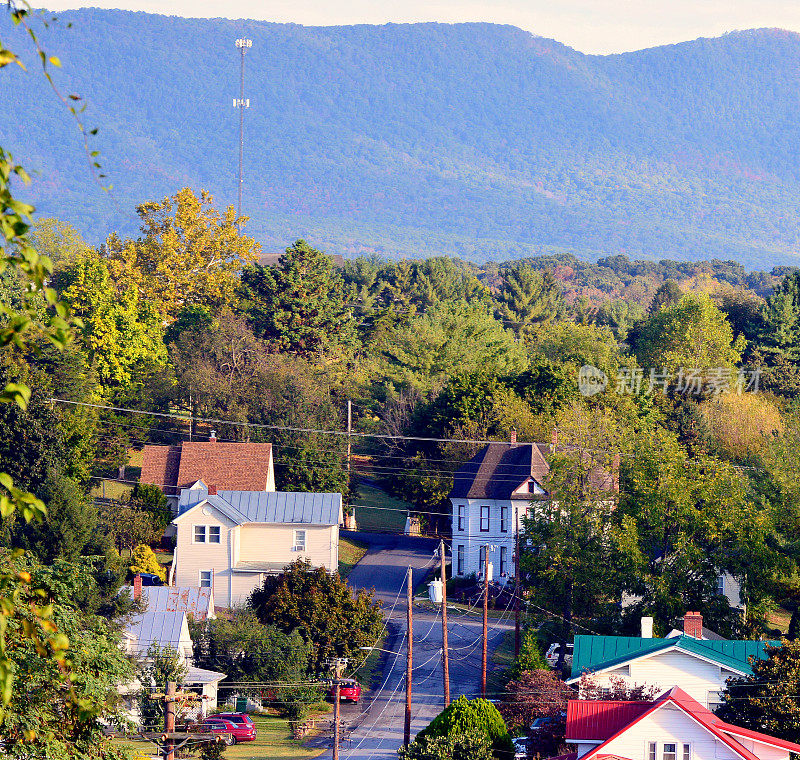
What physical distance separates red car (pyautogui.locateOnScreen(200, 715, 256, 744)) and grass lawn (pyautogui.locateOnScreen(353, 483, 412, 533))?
35384mm

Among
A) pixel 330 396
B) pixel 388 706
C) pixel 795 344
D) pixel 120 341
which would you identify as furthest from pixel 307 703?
pixel 795 344

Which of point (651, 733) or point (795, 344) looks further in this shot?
point (795, 344)

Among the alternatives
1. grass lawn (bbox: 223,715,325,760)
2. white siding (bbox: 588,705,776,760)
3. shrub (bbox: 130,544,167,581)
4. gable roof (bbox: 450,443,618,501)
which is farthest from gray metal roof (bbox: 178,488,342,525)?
white siding (bbox: 588,705,776,760)

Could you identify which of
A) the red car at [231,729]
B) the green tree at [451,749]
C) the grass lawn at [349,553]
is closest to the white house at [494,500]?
the grass lawn at [349,553]

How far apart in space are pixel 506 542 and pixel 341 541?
12968mm

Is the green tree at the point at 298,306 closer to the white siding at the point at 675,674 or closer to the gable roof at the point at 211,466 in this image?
the gable roof at the point at 211,466

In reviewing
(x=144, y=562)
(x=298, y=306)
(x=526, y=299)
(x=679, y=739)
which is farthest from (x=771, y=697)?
(x=526, y=299)

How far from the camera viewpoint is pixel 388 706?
47625mm

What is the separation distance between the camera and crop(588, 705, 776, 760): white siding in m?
29.2

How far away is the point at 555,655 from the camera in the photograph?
2000 inches

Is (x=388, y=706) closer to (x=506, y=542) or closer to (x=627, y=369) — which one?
(x=506, y=542)

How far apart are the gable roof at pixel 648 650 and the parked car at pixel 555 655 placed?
8683 millimetres

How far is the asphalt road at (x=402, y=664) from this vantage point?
43.2 meters

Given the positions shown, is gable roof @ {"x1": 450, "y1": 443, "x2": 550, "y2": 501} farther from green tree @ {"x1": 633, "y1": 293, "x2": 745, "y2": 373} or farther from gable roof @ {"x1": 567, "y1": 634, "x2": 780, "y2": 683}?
gable roof @ {"x1": 567, "y1": 634, "x2": 780, "y2": 683}
